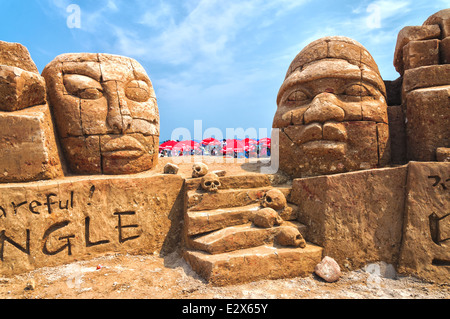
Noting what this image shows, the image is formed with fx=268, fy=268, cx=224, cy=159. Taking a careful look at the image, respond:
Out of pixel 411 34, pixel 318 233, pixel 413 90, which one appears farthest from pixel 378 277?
pixel 411 34

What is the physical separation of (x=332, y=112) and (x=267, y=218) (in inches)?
72.0

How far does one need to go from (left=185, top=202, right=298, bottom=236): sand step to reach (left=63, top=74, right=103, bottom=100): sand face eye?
2.42 meters

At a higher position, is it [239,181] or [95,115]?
[95,115]

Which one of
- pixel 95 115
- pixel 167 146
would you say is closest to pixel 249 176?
pixel 95 115

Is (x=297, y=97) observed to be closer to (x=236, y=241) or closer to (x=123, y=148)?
(x=236, y=241)

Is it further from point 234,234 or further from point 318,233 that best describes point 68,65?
point 318,233

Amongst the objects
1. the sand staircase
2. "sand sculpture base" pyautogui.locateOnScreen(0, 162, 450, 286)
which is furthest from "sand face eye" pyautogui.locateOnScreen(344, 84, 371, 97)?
the sand staircase

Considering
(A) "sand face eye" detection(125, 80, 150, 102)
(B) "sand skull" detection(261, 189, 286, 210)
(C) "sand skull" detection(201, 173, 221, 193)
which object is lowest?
(B) "sand skull" detection(261, 189, 286, 210)

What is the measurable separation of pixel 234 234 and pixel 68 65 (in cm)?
362

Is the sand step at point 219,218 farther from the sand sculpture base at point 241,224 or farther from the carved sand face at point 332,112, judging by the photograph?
the carved sand face at point 332,112

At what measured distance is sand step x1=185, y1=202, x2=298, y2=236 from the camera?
341 centimetres

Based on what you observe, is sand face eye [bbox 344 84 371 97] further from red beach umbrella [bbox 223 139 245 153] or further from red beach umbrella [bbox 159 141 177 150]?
red beach umbrella [bbox 159 141 177 150]

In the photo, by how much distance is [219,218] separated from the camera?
3473mm

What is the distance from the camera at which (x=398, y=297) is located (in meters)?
2.75
